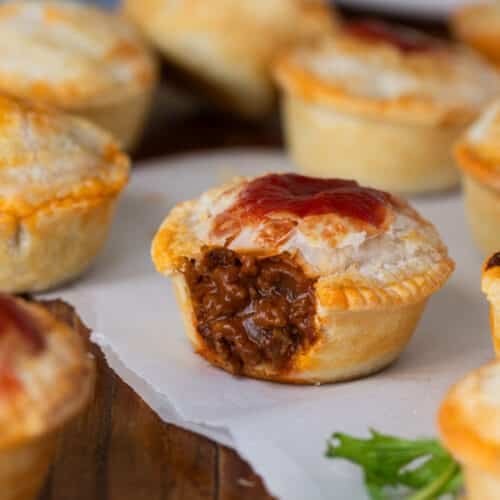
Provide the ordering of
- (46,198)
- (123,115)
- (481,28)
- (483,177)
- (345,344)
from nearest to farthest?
(345,344) → (46,198) → (483,177) → (123,115) → (481,28)

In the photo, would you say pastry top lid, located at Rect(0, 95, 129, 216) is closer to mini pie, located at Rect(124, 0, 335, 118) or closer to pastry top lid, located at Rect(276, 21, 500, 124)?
pastry top lid, located at Rect(276, 21, 500, 124)

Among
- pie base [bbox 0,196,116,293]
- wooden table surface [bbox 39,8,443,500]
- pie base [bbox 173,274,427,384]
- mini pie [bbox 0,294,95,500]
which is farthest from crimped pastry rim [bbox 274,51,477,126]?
mini pie [bbox 0,294,95,500]

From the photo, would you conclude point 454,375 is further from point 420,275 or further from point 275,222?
point 275,222

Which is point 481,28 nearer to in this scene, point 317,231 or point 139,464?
point 317,231

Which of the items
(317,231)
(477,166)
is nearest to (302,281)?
(317,231)

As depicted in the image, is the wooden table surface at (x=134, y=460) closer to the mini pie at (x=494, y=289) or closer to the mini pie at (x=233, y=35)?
the mini pie at (x=494, y=289)

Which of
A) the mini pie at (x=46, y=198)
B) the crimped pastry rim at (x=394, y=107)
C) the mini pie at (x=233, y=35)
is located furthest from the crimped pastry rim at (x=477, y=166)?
the mini pie at (x=233, y=35)
